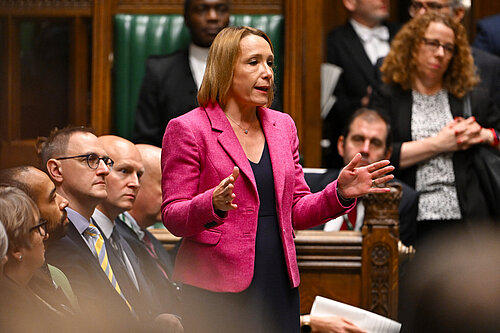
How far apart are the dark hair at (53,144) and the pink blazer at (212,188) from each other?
10.2 inches

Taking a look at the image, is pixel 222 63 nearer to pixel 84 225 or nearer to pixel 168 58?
pixel 84 225

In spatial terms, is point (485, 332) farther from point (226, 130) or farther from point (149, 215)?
point (226, 130)

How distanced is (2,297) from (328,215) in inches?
28.5

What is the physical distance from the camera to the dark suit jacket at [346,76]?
329 centimetres

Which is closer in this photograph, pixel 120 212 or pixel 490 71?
pixel 120 212

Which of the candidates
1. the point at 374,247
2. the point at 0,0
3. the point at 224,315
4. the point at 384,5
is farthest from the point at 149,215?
the point at 384,5

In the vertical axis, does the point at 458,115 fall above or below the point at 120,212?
above

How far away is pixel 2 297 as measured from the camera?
45.1 inches

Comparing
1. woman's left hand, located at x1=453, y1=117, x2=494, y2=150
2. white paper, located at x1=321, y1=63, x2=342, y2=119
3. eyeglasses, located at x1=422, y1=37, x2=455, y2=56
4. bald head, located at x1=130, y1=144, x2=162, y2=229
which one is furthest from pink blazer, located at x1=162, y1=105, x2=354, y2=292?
white paper, located at x1=321, y1=63, x2=342, y2=119

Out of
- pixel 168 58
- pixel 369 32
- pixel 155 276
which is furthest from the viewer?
pixel 369 32

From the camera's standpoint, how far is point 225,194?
1.47 m

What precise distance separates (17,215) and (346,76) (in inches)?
89.8

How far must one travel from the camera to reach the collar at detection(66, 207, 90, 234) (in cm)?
175

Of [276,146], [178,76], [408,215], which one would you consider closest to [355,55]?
[178,76]
